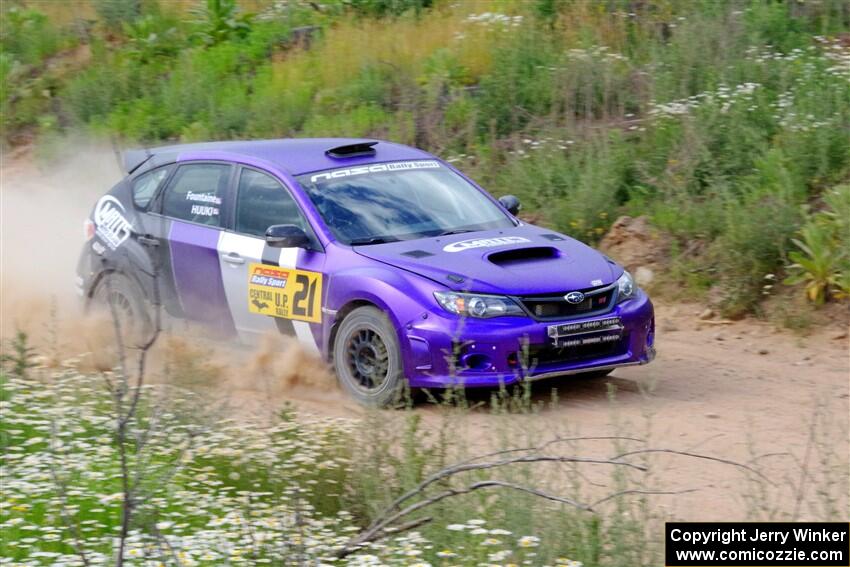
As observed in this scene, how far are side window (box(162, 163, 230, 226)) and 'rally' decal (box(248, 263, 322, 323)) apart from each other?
667 millimetres

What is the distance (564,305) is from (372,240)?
4.54 ft

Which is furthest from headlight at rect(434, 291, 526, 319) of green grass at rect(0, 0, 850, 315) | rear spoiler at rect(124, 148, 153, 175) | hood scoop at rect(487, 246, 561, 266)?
green grass at rect(0, 0, 850, 315)

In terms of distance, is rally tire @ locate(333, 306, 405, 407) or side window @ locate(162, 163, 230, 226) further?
side window @ locate(162, 163, 230, 226)

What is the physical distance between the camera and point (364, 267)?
8.24 m

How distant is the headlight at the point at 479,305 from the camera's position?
25.7 feet

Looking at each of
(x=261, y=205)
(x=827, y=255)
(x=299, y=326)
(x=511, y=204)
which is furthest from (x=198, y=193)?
(x=827, y=255)

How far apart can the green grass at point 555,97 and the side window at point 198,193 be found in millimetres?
3956

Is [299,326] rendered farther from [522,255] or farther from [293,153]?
[522,255]

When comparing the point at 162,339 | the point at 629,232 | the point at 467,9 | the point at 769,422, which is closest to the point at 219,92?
the point at 467,9

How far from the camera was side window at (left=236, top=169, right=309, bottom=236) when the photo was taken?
8872mm

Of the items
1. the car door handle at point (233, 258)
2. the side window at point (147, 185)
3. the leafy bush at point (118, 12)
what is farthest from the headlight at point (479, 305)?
the leafy bush at point (118, 12)

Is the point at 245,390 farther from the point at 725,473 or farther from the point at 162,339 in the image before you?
the point at 725,473

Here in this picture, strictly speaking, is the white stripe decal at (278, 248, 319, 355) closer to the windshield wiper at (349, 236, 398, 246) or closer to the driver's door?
the driver's door

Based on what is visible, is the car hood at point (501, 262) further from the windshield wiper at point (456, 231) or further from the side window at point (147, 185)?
the side window at point (147, 185)
